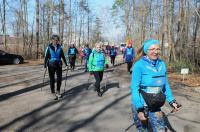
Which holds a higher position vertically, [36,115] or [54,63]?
[54,63]

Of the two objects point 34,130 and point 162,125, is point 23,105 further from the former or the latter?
point 162,125

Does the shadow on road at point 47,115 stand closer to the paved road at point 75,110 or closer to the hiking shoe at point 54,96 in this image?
the paved road at point 75,110

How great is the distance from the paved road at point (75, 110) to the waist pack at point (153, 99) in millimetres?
3076

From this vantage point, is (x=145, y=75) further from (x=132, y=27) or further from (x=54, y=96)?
(x=132, y=27)

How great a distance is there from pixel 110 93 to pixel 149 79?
27.3ft

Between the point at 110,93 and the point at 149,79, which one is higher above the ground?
the point at 149,79

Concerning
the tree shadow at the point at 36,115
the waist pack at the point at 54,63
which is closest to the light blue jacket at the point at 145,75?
the tree shadow at the point at 36,115

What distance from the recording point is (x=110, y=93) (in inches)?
513

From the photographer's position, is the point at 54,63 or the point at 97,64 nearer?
the point at 54,63

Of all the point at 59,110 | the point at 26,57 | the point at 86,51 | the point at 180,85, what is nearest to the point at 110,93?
the point at 59,110

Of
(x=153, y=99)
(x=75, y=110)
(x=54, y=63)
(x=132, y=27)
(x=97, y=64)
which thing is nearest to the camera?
(x=153, y=99)

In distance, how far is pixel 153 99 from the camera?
4691 millimetres

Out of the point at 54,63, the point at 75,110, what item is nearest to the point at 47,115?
the point at 75,110

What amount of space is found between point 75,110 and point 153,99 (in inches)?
207
